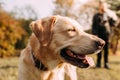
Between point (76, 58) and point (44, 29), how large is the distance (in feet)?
1.97

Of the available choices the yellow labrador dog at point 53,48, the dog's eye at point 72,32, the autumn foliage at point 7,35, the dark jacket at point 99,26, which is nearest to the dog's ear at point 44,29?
the yellow labrador dog at point 53,48

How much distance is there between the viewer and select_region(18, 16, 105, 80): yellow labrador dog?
6246 mm

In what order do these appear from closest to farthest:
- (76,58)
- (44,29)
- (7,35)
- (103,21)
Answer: (44,29)
(76,58)
(103,21)
(7,35)

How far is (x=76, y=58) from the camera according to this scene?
638 centimetres

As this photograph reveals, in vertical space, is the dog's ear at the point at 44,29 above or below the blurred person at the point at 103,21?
above

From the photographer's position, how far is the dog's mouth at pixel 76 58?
635cm

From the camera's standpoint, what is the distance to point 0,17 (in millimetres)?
29172

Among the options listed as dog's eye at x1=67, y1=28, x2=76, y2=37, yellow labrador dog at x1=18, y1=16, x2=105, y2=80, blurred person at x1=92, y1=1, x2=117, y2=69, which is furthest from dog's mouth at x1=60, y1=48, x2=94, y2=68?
blurred person at x1=92, y1=1, x2=117, y2=69

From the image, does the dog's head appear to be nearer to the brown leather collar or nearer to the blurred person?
the brown leather collar

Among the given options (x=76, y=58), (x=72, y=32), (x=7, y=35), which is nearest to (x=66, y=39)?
(x=72, y=32)

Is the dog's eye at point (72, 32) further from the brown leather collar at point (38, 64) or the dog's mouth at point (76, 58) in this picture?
the brown leather collar at point (38, 64)

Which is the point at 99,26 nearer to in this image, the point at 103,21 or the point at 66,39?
the point at 103,21

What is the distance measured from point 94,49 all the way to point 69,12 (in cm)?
3737

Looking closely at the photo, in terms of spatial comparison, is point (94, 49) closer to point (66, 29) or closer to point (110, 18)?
point (66, 29)
